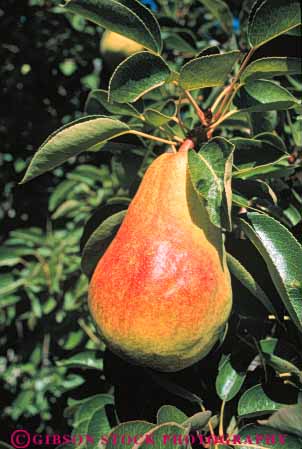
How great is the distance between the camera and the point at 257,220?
0.89m

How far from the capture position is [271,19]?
0.87 meters

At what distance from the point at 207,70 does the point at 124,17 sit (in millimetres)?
158

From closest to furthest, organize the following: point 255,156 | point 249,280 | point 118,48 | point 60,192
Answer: point 249,280
point 255,156
point 118,48
point 60,192

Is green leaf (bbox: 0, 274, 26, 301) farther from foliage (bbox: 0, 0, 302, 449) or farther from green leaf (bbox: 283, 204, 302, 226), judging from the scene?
green leaf (bbox: 283, 204, 302, 226)

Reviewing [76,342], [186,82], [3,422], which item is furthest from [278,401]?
[3,422]

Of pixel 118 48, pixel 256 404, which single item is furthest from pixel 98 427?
pixel 118 48

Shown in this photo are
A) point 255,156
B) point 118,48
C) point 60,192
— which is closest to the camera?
point 255,156

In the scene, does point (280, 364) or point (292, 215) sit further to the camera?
point (292, 215)

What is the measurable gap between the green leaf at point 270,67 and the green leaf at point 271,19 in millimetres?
44

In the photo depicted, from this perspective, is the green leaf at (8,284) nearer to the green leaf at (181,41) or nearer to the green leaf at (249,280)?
the green leaf at (181,41)

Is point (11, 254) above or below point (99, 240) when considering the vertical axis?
below

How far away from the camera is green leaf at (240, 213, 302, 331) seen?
809mm

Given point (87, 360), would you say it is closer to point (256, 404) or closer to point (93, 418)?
point (93, 418)

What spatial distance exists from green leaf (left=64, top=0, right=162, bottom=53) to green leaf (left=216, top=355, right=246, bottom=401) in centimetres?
59
